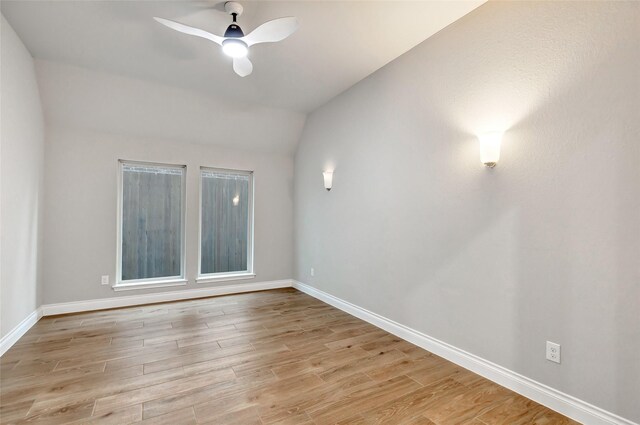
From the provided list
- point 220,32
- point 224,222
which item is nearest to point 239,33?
point 220,32

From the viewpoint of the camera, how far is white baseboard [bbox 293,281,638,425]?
181cm

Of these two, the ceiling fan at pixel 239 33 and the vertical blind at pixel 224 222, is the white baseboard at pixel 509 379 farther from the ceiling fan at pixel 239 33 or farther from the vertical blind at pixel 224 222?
the ceiling fan at pixel 239 33

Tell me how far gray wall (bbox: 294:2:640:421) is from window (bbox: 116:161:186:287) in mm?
2906

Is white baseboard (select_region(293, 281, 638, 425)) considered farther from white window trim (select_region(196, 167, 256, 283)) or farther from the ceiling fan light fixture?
the ceiling fan light fixture

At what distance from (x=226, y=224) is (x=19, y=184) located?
2528mm

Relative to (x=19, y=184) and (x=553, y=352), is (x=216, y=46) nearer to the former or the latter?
(x=19, y=184)

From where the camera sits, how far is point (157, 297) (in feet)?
14.2

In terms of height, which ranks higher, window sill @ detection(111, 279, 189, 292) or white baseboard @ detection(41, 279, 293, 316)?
window sill @ detection(111, 279, 189, 292)

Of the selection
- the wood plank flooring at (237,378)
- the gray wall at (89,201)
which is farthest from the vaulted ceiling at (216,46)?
the wood plank flooring at (237,378)

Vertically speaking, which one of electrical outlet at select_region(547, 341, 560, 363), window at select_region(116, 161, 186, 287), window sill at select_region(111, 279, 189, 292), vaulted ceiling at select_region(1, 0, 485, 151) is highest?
vaulted ceiling at select_region(1, 0, 485, 151)

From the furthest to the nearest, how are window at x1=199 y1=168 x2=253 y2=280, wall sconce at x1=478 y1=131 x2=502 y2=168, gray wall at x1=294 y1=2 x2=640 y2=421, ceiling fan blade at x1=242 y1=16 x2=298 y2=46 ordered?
window at x1=199 y1=168 x2=253 y2=280, wall sconce at x1=478 y1=131 x2=502 y2=168, ceiling fan blade at x1=242 y1=16 x2=298 y2=46, gray wall at x1=294 y1=2 x2=640 y2=421

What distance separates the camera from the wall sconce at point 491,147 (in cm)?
227

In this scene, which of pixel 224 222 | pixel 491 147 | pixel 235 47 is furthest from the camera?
pixel 224 222

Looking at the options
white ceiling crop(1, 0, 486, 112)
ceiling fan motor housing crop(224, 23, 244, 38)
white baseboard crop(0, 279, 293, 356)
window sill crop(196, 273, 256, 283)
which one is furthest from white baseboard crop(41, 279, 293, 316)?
ceiling fan motor housing crop(224, 23, 244, 38)
